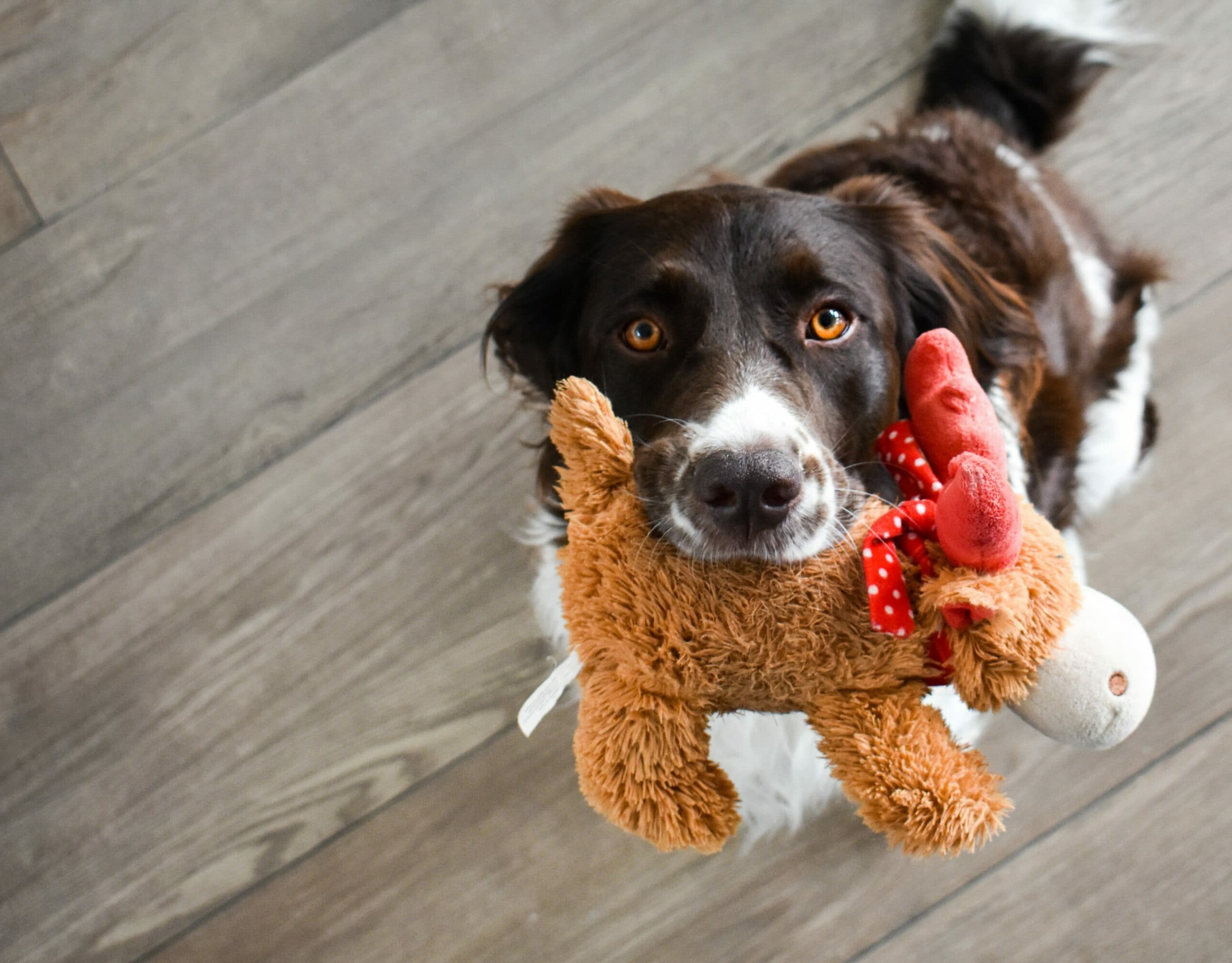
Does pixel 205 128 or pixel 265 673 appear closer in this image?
pixel 265 673

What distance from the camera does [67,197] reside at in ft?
6.89

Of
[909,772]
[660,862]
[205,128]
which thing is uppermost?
[205,128]

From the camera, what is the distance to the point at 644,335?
1.30 metres

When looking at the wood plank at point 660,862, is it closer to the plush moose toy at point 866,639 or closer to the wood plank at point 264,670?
the wood plank at point 264,670

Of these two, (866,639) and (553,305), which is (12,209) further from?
(866,639)

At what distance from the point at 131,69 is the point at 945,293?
183 centimetres

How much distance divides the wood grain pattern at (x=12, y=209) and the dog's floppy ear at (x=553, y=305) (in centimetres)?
120

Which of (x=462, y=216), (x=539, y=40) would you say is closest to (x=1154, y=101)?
(x=539, y=40)

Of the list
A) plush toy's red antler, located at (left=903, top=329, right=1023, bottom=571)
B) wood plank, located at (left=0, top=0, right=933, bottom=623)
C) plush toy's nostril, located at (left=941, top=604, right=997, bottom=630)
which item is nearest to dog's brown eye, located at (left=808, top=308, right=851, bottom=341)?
plush toy's red antler, located at (left=903, top=329, right=1023, bottom=571)

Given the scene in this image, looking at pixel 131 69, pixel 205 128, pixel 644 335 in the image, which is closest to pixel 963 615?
pixel 644 335

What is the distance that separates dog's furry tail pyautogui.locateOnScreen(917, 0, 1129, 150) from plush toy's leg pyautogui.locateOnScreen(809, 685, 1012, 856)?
139cm

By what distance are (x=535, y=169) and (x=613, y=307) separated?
2.81 feet

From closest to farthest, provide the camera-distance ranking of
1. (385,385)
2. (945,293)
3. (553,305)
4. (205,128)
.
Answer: (945,293)
(553,305)
(385,385)
(205,128)

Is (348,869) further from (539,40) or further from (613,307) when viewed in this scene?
(539,40)
